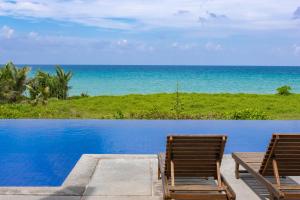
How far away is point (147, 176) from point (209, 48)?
70573 mm

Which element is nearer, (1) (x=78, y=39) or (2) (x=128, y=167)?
(2) (x=128, y=167)

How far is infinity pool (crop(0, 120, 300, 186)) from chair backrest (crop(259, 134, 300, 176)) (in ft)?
11.7

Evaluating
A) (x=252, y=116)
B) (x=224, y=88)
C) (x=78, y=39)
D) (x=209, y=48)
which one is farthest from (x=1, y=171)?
(x=78, y=39)

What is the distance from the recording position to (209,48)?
75812mm

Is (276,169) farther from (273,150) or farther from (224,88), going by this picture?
(224,88)

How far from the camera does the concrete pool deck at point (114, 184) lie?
5.66 meters

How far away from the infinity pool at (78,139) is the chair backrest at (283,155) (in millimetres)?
3560

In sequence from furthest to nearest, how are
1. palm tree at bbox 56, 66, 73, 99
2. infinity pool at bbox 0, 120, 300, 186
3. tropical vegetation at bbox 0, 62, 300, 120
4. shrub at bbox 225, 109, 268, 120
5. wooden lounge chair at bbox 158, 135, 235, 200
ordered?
palm tree at bbox 56, 66, 73, 99 < tropical vegetation at bbox 0, 62, 300, 120 < shrub at bbox 225, 109, 268, 120 < infinity pool at bbox 0, 120, 300, 186 < wooden lounge chair at bbox 158, 135, 235, 200

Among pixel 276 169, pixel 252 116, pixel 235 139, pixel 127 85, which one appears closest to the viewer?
pixel 276 169

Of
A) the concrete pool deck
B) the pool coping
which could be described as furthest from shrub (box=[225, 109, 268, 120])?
the pool coping

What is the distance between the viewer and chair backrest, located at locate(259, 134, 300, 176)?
17.5 ft

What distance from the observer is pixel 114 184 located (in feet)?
20.5

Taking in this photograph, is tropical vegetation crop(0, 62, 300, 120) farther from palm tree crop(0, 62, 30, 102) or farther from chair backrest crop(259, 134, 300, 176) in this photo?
chair backrest crop(259, 134, 300, 176)

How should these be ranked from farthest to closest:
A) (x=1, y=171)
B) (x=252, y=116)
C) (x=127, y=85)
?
(x=127, y=85)
(x=252, y=116)
(x=1, y=171)
